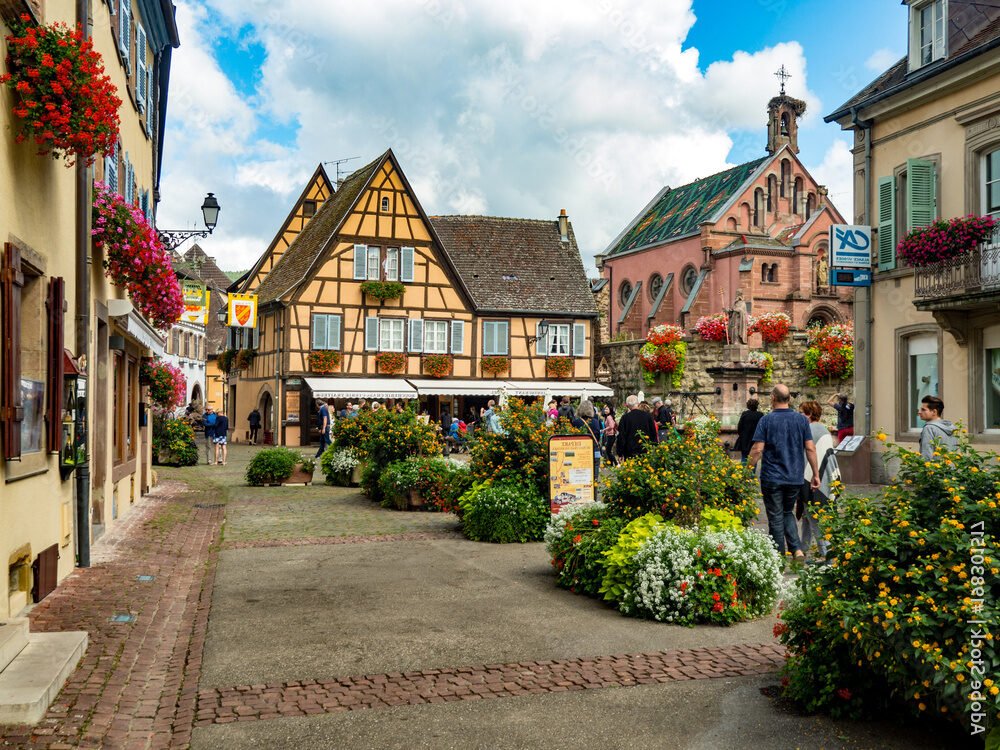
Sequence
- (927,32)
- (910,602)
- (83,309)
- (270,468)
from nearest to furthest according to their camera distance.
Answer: (910,602)
(83,309)
(927,32)
(270,468)

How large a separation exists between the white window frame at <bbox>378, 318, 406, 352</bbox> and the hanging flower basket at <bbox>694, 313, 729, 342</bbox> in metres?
11.7

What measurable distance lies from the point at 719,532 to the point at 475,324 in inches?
1239

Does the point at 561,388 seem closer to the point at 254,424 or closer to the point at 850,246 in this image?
the point at 254,424

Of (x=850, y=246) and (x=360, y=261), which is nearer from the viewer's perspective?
(x=850, y=246)

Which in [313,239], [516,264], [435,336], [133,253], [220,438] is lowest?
[220,438]

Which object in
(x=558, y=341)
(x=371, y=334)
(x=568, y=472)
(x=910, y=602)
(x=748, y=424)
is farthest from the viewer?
(x=558, y=341)

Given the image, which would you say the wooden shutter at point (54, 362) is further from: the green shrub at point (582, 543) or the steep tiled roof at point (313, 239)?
the steep tiled roof at point (313, 239)

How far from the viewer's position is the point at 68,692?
5.48 meters

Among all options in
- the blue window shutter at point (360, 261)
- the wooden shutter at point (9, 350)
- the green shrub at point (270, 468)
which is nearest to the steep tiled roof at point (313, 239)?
the blue window shutter at point (360, 261)

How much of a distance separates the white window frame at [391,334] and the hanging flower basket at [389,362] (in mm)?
319

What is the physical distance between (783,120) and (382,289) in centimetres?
2757

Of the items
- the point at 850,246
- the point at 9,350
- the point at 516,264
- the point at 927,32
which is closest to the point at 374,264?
the point at 516,264

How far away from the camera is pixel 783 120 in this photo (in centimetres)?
5297

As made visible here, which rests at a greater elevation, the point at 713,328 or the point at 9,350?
the point at 713,328
